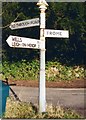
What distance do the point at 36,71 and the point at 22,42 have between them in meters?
11.3

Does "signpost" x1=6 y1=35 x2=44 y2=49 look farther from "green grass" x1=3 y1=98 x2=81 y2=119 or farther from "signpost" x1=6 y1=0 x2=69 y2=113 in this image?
"green grass" x1=3 y1=98 x2=81 y2=119

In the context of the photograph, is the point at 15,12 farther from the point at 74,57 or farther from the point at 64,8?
the point at 74,57

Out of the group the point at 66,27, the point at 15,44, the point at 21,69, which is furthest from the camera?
the point at 21,69

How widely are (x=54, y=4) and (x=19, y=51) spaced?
3.61 m

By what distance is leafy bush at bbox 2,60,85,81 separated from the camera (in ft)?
59.6

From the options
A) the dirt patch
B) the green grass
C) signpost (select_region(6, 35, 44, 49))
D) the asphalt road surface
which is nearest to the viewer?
signpost (select_region(6, 35, 44, 49))

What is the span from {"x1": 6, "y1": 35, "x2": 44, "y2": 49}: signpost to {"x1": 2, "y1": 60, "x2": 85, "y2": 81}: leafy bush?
10391mm

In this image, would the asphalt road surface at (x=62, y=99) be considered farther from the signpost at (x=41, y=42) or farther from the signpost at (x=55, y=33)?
the signpost at (x=55, y=33)

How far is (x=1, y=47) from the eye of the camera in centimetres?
1903

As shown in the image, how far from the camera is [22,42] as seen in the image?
7324mm

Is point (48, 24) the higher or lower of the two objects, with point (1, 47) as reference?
higher

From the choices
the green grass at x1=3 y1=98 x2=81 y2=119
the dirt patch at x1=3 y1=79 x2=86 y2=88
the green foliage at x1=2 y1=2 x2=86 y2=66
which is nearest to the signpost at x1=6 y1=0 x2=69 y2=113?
the green grass at x1=3 y1=98 x2=81 y2=119

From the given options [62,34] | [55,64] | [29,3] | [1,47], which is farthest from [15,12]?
[62,34]

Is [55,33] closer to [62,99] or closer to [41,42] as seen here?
[41,42]
